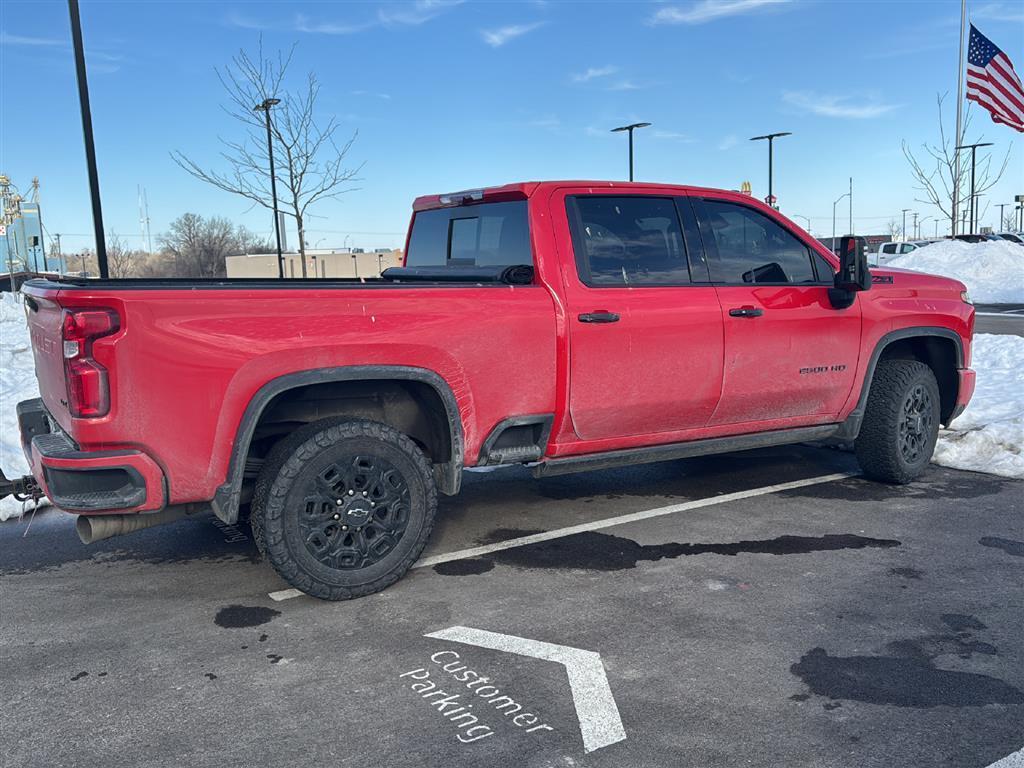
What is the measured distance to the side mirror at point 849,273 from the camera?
5.47 m

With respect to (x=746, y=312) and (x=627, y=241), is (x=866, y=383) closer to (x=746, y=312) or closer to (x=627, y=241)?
(x=746, y=312)

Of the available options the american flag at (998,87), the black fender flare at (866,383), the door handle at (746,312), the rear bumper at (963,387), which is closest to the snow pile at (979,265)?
the american flag at (998,87)

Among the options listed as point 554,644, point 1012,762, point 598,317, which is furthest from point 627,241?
point 1012,762

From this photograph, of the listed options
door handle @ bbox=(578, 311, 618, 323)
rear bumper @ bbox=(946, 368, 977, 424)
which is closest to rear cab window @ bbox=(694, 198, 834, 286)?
door handle @ bbox=(578, 311, 618, 323)

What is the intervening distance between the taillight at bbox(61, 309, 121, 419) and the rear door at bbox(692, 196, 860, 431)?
3295mm

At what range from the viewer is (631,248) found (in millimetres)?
5059

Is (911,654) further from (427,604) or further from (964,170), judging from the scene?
(964,170)

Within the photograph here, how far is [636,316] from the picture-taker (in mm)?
4867

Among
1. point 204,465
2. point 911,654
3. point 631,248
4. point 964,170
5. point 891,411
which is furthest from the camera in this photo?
point 964,170

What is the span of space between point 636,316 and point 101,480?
9.04 ft

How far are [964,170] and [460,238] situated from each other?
32.2 metres

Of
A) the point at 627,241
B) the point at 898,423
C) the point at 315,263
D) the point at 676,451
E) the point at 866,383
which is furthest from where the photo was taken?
the point at 315,263

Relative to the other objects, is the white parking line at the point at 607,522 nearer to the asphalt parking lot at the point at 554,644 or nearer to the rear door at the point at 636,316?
the asphalt parking lot at the point at 554,644

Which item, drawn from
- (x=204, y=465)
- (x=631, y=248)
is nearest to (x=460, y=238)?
(x=631, y=248)
